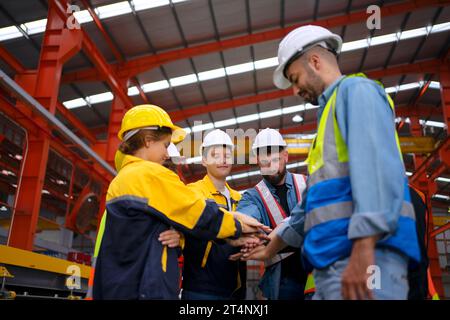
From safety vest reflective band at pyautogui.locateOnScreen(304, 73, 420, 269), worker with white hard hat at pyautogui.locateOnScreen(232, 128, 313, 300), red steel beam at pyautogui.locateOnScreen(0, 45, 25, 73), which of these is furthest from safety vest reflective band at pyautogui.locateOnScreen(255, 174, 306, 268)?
red steel beam at pyautogui.locateOnScreen(0, 45, 25, 73)

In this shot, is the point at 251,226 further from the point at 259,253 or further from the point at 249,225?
the point at 259,253

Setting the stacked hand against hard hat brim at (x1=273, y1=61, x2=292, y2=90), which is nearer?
hard hat brim at (x1=273, y1=61, x2=292, y2=90)

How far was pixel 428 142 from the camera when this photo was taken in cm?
1616

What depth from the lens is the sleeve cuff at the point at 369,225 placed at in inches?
55.7

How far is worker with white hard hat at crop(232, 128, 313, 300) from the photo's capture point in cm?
299

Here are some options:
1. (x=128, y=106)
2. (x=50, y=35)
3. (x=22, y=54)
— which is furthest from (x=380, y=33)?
(x=22, y=54)

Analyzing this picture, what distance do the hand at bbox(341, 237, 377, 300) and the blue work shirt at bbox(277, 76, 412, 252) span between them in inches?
1.7

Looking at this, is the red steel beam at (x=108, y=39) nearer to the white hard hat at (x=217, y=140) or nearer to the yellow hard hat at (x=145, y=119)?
the white hard hat at (x=217, y=140)

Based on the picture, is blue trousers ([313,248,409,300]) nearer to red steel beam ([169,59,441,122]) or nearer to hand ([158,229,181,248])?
hand ([158,229,181,248])

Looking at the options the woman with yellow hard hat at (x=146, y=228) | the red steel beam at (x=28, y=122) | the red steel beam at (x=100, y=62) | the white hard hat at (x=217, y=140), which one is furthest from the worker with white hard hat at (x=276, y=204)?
the red steel beam at (x=100, y=62)

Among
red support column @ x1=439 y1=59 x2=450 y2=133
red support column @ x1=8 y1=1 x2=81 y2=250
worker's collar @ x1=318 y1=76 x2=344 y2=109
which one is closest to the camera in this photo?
worker's collar @ x1=318 y1=76 x2=344 y2=109

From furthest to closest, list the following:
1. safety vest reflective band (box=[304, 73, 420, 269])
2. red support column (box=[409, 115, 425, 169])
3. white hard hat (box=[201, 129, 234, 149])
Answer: red support column (box=[409, 115, 425, 169]) → white hard hat (box=[201, 129, 234, 149]) → safety vest reflective band (box=[304, 73, 420, 269])

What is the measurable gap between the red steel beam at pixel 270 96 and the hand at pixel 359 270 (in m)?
15.1
